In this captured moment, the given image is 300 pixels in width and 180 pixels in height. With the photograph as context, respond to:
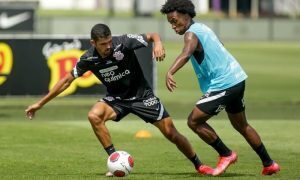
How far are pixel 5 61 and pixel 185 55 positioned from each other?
1387cm

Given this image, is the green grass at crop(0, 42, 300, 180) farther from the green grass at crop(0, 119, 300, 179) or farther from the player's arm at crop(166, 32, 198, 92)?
the player's arm at crop(166, 32, 198, 92)

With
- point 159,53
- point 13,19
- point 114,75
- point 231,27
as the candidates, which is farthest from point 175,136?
point 231,27

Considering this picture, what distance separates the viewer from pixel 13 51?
986 inches

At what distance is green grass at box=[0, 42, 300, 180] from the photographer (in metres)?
13.1

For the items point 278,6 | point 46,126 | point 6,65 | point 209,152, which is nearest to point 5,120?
point 46,126

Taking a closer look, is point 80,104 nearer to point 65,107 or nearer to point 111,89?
point 65,107

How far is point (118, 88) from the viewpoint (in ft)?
40.8

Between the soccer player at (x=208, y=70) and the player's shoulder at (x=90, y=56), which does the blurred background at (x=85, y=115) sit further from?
the player's shoulder at (x=90, y=56)

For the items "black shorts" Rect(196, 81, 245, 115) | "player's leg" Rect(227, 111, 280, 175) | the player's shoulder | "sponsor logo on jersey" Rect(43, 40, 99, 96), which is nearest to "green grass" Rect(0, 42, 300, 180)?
"player's leg" Rect(227, 111, 280, 175)

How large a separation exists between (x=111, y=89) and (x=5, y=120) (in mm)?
9585

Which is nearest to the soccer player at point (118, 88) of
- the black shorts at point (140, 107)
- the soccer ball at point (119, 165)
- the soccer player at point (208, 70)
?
the black shorts at point (140, 107)

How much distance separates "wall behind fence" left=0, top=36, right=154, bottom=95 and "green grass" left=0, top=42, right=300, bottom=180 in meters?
0.59

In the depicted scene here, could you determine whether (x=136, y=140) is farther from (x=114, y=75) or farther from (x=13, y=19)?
(x=13, y=19)

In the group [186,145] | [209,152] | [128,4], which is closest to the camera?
[186,145]
